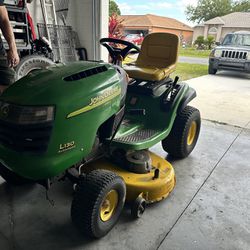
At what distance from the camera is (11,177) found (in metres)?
1.90

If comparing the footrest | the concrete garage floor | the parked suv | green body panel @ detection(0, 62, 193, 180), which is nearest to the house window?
the parked suv

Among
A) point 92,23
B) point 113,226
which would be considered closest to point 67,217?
point 113,226

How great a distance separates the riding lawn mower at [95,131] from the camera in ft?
4.18

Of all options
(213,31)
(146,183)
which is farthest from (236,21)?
(146,183)

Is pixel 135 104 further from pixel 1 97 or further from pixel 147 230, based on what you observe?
pixel 1 97

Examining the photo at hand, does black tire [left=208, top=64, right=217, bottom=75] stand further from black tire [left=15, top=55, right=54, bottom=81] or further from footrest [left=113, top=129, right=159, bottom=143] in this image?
footrest [left=113, top=129, right=159, bottom=143]

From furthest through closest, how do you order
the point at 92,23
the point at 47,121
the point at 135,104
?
1. the point at 92,23
2. the point at 135,104
3. the point at 47,121

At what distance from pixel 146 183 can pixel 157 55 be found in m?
1.28

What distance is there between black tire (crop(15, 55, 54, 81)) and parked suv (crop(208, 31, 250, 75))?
570 centimetres

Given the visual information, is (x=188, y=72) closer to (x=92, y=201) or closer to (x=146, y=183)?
(x=146, y=183)

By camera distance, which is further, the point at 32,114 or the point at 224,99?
the point at 224,99

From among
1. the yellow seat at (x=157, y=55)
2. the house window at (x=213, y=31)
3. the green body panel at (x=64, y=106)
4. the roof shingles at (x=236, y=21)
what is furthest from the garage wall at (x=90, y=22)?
the house window at (x=213, y=31)

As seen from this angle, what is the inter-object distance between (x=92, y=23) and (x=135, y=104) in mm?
2945

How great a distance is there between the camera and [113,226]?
5.41 feet
